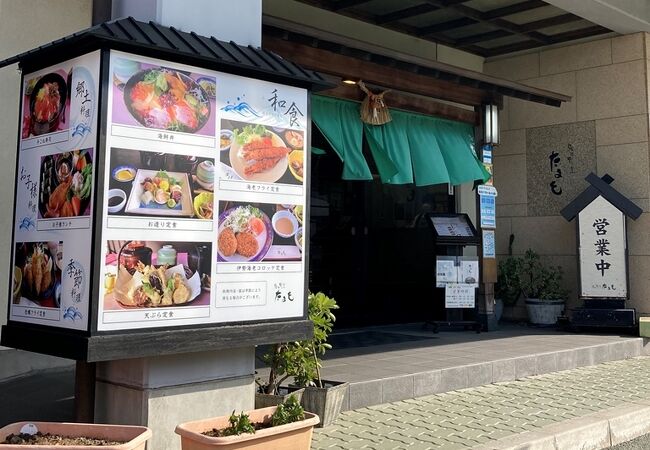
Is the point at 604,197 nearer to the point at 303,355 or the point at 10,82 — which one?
the point at 303,355

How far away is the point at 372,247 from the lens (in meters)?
11.1

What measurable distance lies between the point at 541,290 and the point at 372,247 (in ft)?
10.1

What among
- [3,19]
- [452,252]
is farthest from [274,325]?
[452,252]

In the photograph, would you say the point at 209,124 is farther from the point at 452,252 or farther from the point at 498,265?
the point at 498,265

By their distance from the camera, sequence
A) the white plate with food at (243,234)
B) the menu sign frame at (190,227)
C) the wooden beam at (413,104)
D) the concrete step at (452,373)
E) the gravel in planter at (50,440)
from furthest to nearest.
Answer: the wooden beam at (413,104), the concrete step at (452,373), the white plate with food at (243,234), the menu sign frame at (190,227), the gravel in planter at (50,440)

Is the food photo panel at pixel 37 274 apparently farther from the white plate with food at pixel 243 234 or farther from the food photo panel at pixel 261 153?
the food photo panel at pixel 261 153

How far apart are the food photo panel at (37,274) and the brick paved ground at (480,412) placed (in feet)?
7.41

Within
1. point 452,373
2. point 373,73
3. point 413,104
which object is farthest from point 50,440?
point 413,104

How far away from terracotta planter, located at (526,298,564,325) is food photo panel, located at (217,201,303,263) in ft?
24.0

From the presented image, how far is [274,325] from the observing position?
15.2 ft

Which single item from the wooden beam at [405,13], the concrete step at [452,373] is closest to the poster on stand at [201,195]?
the concrete step at [452,373]

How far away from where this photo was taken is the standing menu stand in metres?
9.73

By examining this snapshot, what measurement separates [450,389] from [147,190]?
4.23 m

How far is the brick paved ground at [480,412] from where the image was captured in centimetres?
502
